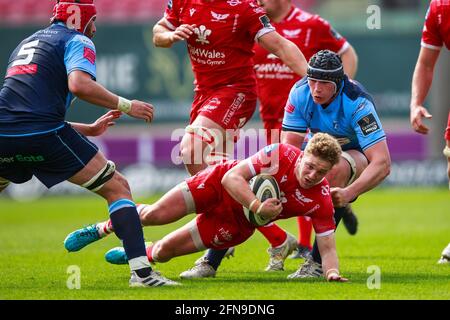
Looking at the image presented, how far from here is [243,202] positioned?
7.45m

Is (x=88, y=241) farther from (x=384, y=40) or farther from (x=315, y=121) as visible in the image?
(x=384, y=40)

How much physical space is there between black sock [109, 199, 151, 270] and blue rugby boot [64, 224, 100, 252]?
0.93 m

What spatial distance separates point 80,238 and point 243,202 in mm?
1677

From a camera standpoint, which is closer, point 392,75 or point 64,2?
point 64,2

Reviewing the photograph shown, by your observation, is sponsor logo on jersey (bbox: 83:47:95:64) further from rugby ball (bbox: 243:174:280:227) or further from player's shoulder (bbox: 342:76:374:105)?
player's shoulder (bbox: 342:76:374:105)

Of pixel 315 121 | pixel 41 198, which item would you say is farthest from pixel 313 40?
pixel 41 198

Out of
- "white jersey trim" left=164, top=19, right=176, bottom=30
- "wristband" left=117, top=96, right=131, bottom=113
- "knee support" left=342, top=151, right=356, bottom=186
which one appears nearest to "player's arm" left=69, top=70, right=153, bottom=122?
"wristband" left=117, top=96, right=131, bottom=113

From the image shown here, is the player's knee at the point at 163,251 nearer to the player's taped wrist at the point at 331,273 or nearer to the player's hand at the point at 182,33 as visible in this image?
the player's taped wrist at the point at 331,273

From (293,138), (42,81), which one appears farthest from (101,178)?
(293,138)

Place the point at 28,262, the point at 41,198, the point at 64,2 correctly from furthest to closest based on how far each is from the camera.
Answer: the point at 41,198 < the point at 28,262 < the point at 64,2

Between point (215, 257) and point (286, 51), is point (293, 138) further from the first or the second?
point (215, 257)

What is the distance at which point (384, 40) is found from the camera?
24.1 meters

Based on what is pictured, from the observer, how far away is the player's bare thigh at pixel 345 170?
28.4 feet
